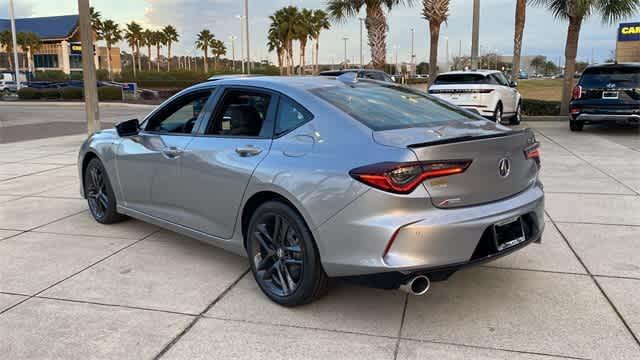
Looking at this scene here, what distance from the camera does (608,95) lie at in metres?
13.2

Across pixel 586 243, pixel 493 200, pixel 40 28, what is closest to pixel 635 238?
pixel 586 243

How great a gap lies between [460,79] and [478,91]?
80 cm

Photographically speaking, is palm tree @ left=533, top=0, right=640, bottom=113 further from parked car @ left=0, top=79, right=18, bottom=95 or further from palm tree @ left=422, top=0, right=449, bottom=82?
parked car @ left=0, top=79, right=18, bottom=95

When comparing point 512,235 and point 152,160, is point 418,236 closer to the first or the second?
point 512,235

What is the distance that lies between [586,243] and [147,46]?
101 metres

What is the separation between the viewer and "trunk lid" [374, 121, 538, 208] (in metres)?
3.30

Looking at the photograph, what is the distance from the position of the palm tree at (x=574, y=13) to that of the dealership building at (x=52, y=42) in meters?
68.1

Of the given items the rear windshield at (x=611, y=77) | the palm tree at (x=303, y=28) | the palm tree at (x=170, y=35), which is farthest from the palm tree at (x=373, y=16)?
the palm tree at (x=170, y=35)

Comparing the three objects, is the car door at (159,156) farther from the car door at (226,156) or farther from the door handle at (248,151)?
the door handle at (248,151)

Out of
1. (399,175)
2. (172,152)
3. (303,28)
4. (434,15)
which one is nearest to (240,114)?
(172,152)

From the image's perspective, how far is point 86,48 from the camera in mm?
12266

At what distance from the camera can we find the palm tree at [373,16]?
25.0 meters

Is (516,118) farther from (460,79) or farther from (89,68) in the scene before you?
(89,68)

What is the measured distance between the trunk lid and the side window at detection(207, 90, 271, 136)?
1.13m
